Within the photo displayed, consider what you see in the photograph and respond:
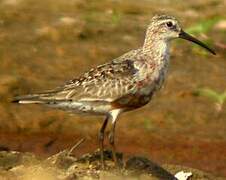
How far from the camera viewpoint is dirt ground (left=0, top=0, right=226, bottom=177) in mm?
15227

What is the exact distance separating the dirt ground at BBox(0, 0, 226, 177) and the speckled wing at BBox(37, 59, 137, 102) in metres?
2.16

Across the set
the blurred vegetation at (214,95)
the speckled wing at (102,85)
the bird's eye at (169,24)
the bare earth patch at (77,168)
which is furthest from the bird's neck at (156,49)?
the blurred vegetation at (214,95)

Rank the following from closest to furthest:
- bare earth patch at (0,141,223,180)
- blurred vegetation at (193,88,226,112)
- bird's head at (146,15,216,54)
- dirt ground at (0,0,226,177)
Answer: bare earth patch at (0,141,223,180) → bird's head at (146,15,216,54) → dirt ground at (0,0,226,177) → blurred vegetation at (193,88,226,112)

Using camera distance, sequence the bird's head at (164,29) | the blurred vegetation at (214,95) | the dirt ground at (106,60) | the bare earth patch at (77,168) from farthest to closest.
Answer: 1. the blurred vegetation at (214,95)
2. the dirt ground at (106,60)
3. the bird's head at (164,29)
4. the bare earth patch at (77,168)

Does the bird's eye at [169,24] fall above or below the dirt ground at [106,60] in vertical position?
above

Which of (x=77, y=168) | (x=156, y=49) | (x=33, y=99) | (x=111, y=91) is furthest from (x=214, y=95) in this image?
(x=77, y=168)

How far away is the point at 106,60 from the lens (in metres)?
17.7

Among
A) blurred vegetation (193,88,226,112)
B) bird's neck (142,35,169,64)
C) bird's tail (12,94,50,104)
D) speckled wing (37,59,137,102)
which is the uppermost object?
bird's neck (142,35,169,64)

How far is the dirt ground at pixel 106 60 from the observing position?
1523 centimetres

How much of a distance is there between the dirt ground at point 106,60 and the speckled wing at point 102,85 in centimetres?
216

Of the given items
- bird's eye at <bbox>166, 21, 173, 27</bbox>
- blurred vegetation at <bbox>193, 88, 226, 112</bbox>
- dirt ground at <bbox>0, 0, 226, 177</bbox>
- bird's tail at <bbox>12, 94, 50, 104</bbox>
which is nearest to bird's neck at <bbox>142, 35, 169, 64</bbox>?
bird's eye at <bbox>166, 21, 173, 27</bbox>

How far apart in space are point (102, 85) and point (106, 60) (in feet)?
19.8

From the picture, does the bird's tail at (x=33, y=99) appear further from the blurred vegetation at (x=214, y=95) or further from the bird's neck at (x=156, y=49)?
the blurred vegetation at (x=214, y=95)

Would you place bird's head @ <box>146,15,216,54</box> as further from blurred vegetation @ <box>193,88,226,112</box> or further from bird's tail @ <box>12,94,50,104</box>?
blurred vegetation @ <box>193,88,226,112</box>
